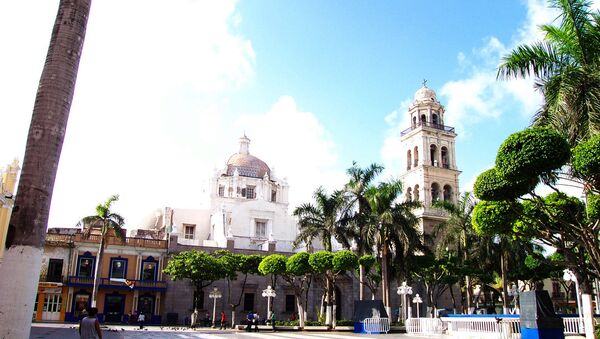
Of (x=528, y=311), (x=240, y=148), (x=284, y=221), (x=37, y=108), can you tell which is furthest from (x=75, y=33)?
(x=240, y=148)

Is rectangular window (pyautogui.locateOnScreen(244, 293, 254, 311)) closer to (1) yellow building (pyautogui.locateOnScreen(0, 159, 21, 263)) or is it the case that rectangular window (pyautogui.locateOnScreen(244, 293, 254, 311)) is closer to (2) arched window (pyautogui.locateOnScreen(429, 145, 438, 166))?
(1) yellow building (pyautogui.locateOnScreen(0, 159, 21, 263))

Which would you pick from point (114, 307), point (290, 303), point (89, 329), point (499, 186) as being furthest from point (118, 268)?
point (89, 329)

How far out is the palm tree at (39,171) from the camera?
7.63 m

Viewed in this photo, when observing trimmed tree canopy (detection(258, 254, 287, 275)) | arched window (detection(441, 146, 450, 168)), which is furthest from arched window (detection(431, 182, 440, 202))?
trimmed tree canopy (detection(258, 254, 287, 275))

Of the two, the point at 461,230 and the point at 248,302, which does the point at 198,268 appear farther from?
the point at 461,230

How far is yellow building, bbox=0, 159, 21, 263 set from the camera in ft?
88.7

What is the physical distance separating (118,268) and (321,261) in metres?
18.4

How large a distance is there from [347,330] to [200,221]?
28.3 m

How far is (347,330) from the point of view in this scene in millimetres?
31312

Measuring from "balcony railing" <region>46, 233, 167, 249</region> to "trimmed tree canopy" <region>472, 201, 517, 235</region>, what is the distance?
94.2 ft

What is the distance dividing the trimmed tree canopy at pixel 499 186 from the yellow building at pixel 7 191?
70.5 feet

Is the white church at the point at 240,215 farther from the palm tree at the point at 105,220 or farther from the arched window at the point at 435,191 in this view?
the arched window at the point at 435,191

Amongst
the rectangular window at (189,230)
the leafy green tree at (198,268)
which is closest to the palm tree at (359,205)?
the leafy green tree at (198,268)

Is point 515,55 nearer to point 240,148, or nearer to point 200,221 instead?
point 200,221
